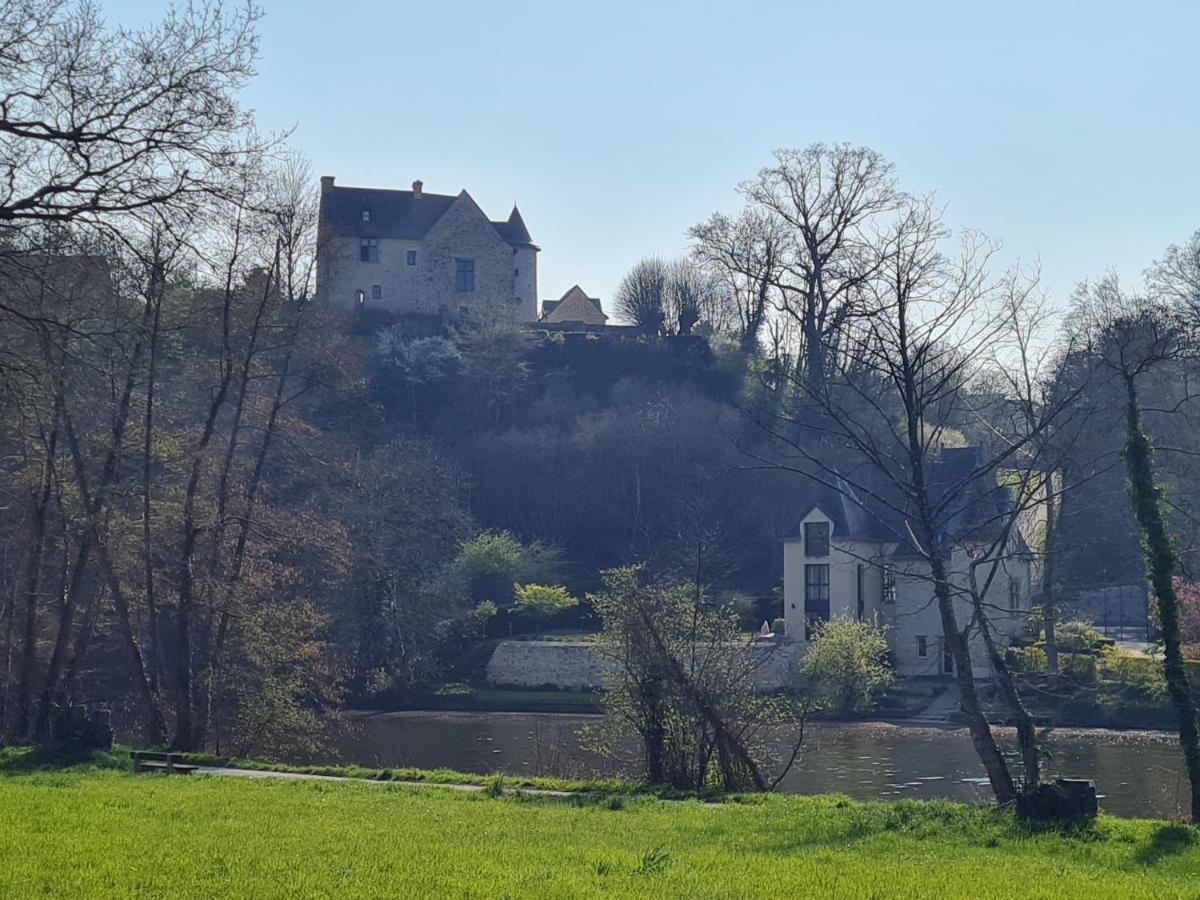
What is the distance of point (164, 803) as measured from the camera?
11883mm

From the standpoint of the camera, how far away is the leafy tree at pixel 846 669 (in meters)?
36.2

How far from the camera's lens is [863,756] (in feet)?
93.8

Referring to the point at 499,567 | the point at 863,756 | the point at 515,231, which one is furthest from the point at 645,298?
the point at 863,756

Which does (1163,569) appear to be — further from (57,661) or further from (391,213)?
(391,213)

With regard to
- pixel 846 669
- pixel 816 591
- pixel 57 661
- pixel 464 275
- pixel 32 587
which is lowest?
pixel 846 669

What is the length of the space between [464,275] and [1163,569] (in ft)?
198

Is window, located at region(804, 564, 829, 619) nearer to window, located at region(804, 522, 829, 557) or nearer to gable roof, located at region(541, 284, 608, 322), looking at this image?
window, located at region(804, 522, 829, 557)

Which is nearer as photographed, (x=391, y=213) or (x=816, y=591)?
(x=816, y=591)

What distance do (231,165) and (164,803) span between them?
5.78 meters

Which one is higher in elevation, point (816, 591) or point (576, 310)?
point (576, 310)

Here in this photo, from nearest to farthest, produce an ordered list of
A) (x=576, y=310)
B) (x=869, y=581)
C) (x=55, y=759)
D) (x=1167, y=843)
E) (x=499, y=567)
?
(x=1167, y=843) < (x=55, y=759) < (x=869, y=581) < (x=499, y=567) < (x=576, y=310)

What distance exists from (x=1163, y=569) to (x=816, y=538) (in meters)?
31.5

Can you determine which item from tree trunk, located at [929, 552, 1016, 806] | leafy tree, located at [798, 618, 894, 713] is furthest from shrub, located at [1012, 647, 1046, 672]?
tree trunk, located at [929, 552, 1016, 806]

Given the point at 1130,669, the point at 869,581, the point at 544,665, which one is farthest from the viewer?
the point at 544,665
